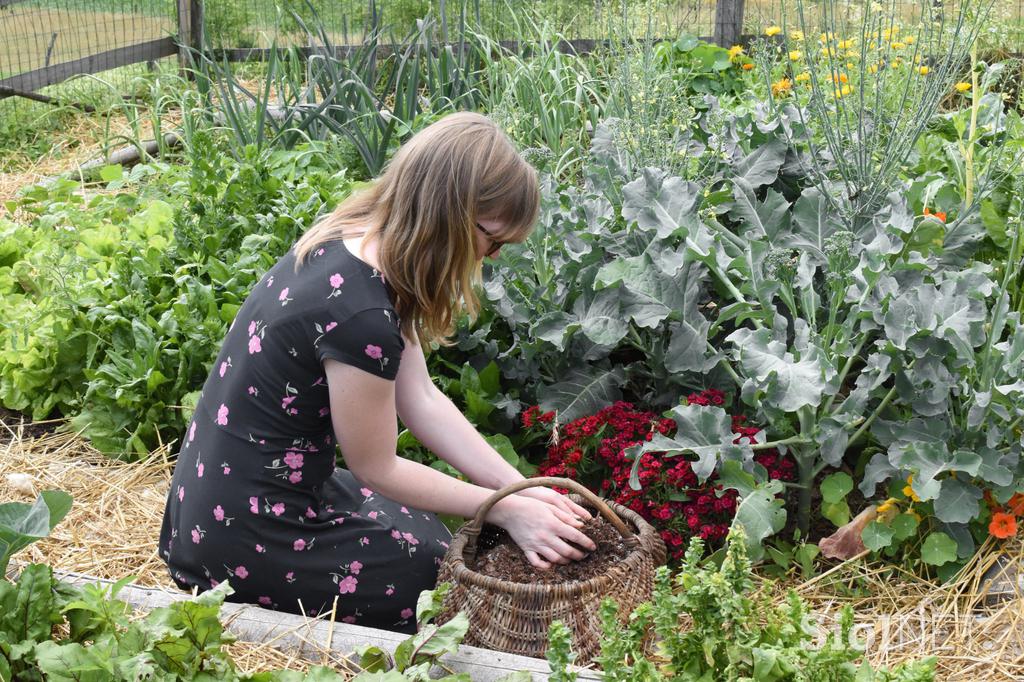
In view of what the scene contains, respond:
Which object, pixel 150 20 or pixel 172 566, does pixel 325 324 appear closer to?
pixel 172 566

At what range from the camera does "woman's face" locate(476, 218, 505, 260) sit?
2010 millimetres

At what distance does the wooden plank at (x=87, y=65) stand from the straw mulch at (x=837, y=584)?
12.1ft

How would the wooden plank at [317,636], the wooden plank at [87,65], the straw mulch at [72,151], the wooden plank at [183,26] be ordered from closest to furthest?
the wooden plank at [317,636], the straw mulch at [72,151], the wooden plank at [87,65], the wooden plank at [183,26]

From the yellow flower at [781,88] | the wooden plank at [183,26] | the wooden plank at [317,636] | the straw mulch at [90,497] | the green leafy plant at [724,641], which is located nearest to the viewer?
the green leafy plant at [724,641]

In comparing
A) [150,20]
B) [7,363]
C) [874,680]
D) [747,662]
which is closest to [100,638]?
[747,662]

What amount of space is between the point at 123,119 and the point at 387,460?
17.7ft

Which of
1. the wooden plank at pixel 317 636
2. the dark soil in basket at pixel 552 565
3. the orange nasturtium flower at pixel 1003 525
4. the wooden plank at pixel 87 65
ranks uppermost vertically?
the wooden plank at pixel 87 65

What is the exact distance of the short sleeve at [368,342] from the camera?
1.95m

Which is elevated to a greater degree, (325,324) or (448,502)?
(325,324)

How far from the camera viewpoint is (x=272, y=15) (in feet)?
25.5

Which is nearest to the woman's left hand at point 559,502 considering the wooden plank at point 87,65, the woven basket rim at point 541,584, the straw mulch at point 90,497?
the woven basket rim at point 541,584

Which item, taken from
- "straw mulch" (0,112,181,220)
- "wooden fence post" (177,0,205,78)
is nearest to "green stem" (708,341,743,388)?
"straw mulch" (0,112,181,220)

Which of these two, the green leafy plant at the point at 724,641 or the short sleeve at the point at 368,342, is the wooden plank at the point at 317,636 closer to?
the green leafy plant at the point at 724,641

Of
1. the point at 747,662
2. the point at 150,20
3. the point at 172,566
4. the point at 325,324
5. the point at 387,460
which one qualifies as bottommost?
the point at 172,566
